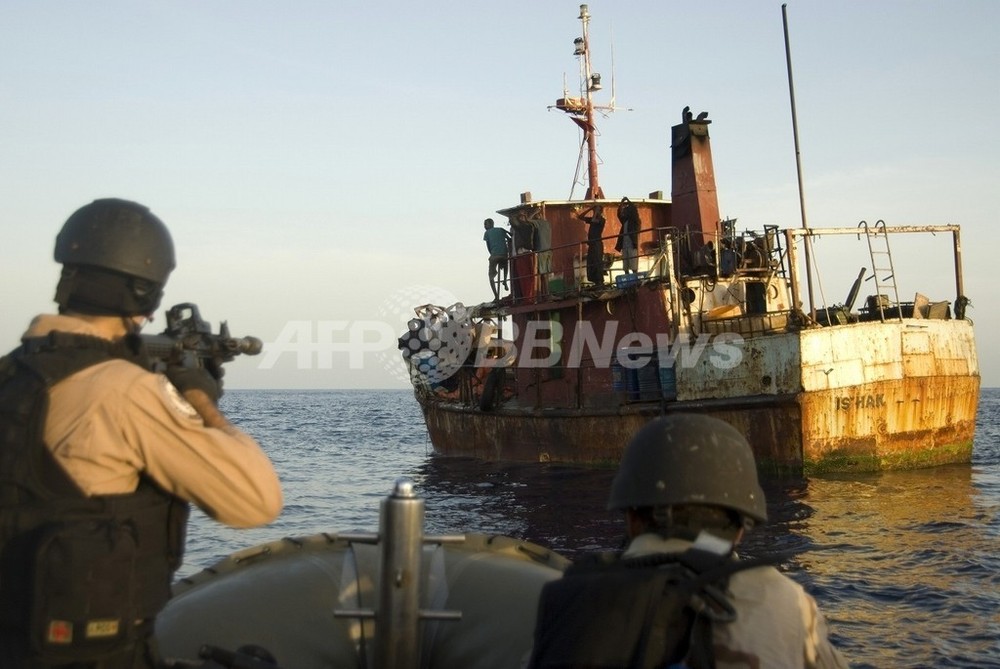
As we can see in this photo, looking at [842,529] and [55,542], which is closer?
[55,542]

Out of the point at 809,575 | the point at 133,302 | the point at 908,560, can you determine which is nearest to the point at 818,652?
the point at 133,302

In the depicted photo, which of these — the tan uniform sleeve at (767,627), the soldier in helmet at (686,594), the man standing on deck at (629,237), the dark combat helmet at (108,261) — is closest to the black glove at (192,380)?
the dark combat helmet at (108,261)

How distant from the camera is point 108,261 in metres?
2.54

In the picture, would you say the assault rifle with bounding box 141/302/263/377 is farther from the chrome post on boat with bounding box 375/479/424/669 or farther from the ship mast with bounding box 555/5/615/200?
the ship mast with bounding box 555/5/615/200

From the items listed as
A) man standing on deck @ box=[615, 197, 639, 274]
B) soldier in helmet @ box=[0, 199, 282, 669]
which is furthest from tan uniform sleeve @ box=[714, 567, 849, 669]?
man standing on deck @ box=[615, 197, 639, 274]

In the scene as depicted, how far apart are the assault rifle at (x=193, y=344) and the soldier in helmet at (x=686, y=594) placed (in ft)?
3.82

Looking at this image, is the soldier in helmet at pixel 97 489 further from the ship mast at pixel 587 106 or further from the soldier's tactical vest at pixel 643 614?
the ship mast at pixel 587 106

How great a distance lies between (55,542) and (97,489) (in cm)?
15

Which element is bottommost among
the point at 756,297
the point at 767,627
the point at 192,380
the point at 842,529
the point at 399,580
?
the point at 842,529

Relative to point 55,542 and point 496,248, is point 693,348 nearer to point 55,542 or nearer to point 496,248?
point 496,248

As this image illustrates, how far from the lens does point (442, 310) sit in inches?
915

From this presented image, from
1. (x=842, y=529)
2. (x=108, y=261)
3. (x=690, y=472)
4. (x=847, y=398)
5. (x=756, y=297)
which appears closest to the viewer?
(x=690, y=472)

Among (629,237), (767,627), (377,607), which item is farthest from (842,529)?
(767,627)

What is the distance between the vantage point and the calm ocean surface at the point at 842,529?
313 inches
